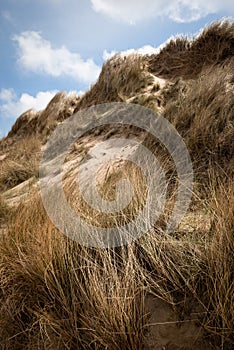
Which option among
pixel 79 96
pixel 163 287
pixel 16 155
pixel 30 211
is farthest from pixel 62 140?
pixel 163 287

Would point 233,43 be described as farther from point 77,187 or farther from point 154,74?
point 77,187

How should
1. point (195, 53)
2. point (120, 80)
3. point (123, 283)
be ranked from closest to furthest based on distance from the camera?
point (123, 283)
point (195, 53)
point (120, 80)

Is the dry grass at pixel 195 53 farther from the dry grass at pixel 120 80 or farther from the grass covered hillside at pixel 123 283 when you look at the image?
the grass covered hillside at pixel 123 283

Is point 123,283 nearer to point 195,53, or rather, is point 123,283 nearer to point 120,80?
point 120,80

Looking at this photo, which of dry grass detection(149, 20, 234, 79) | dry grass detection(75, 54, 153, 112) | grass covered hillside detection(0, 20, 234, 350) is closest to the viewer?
grass covered hillside detection(0, 20, 234, 350)

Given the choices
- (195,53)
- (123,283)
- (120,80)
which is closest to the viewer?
(123,283)

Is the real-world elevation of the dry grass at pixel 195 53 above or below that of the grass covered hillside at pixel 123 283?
above

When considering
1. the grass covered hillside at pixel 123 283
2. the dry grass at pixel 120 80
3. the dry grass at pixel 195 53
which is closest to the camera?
the grass covered hillside at pixel 123 283

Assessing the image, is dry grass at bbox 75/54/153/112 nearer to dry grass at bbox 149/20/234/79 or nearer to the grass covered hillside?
dry grass at bbox 149/20/234/79

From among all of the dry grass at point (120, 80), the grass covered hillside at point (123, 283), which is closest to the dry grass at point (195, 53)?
the dry grass at point (120, 80)

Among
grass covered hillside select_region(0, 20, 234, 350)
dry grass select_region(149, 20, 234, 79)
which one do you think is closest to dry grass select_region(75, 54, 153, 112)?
dry grass select_region(149, 20, 234, 79)

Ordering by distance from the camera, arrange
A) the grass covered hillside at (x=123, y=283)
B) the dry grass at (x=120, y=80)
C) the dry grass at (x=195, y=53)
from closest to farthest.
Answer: the grass covered hillside at (x=123, y=283) < the dry grass at (x=195, y=53) < the dry grass at (x=120, y=80)

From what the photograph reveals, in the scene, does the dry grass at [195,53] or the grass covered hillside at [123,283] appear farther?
the dry grass at [195,53]

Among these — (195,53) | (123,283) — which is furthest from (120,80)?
(123,283)
